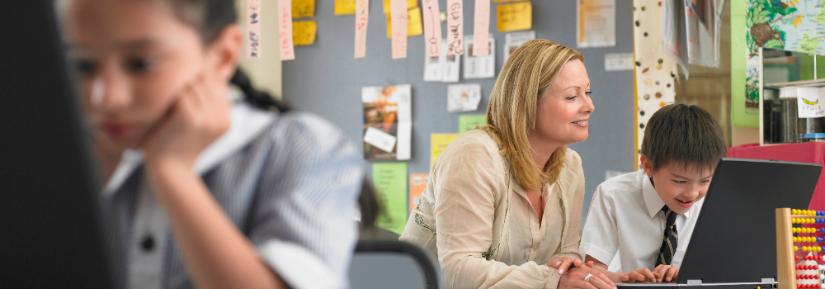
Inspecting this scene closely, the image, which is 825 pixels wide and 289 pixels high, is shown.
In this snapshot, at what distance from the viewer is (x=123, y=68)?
1.44ft

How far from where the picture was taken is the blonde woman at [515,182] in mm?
1589

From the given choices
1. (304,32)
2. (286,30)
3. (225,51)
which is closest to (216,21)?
(225,51)

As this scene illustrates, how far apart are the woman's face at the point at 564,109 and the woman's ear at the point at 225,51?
48.8 inches

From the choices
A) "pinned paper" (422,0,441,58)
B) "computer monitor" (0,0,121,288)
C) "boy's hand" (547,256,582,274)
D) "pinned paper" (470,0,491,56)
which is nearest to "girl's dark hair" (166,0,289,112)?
"computer monitor" (0,0,121,288)

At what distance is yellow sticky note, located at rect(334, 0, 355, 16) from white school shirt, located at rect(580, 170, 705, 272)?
2156 mm

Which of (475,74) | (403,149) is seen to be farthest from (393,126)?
(475,74)

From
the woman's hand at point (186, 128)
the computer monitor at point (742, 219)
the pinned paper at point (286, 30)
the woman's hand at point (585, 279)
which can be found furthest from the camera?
the pinned paper at point (286, 30)

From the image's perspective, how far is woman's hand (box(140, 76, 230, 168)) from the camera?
1.50 feet

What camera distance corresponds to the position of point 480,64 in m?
3.49

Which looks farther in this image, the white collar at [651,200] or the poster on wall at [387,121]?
the poster on wall at [387,121]

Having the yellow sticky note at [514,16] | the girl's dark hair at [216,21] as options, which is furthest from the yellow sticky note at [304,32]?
the girl's dark hair at [216,21]

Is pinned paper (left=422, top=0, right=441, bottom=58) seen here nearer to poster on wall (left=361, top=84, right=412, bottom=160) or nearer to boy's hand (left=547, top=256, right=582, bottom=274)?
poster on wall (left=361, top=84, right=412, bottom=160)

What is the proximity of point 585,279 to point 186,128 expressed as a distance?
3.51 feet

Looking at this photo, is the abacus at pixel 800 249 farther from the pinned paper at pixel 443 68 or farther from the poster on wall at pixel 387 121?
the poster on wall at pixel 387 121
